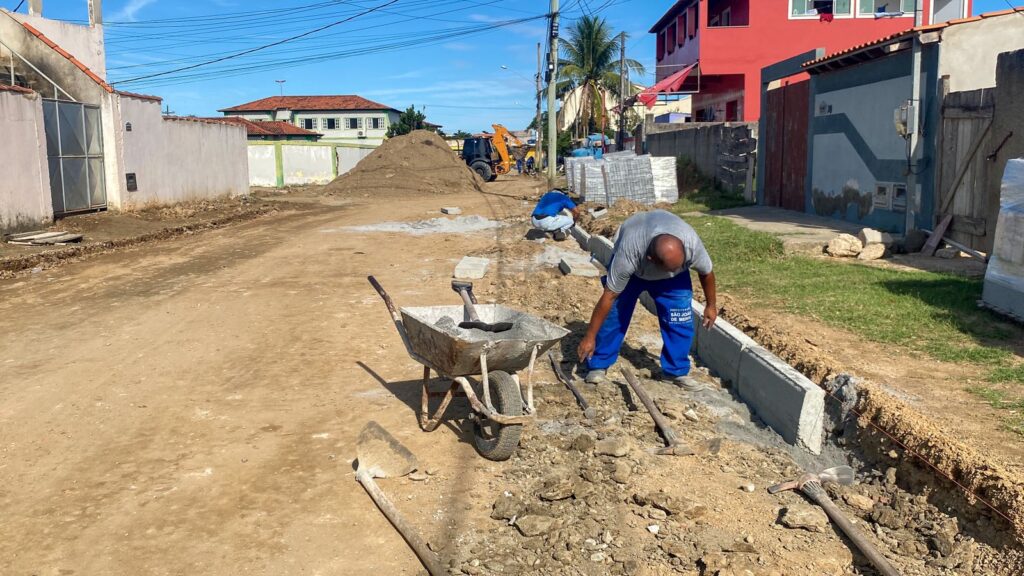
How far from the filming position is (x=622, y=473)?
4.84 m

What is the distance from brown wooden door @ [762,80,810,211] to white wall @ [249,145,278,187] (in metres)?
25.4

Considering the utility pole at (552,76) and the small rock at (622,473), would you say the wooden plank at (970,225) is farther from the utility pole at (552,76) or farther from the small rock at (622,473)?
the utility pole at (552,76)

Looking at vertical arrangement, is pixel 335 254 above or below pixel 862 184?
below

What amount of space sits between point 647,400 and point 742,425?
2.16 feet

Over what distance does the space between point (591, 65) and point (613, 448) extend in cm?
4950

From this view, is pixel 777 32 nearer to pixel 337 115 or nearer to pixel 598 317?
pixel 598 317

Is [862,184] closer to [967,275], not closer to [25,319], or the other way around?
[967,275]

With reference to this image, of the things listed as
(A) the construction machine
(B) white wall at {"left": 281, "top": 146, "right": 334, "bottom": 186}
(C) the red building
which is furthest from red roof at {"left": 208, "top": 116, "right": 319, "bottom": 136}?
(C) the red building

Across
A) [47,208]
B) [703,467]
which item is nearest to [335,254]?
[47,208]

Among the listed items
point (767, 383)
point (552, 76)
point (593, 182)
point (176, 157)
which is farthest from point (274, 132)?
point (767, 383)

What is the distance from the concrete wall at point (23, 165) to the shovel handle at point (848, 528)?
1553cm

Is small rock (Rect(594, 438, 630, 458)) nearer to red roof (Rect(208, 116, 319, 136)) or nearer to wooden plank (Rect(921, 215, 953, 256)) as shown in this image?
wooden plank (Rect(921, 215, 953, 256))

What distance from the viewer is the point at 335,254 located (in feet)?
47.5

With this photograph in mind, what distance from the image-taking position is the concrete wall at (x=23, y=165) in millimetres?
15742
